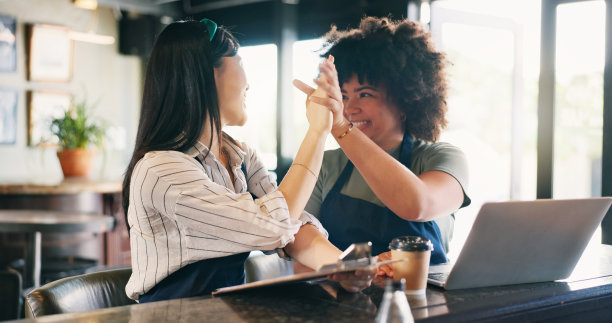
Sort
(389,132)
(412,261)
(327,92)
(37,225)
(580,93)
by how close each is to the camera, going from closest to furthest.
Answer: (412,261) → (327,92) → (389,132) → (37,225) → (580,93)

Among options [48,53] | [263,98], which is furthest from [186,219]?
[48,53]

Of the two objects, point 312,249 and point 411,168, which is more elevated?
point 411,168

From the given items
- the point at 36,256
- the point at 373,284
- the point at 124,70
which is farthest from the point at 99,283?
the point at 124,70

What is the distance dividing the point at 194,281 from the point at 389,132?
956mm

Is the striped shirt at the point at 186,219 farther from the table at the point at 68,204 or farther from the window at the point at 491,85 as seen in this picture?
the table at the point at 68,204

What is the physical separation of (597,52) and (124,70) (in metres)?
5.62

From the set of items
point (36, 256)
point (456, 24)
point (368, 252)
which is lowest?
point (36, 256)

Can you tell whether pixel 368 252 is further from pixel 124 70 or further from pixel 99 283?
pixel 124 70

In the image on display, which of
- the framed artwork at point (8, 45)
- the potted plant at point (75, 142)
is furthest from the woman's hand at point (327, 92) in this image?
the framed artwork at point (8, 45)

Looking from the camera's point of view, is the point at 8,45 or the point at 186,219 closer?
the point at 186,219

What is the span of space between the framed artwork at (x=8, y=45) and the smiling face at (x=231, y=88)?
220 inches

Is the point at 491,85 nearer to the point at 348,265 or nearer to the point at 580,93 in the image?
the point at 580,93

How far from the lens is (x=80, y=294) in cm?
154

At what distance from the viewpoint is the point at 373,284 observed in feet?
4.99
